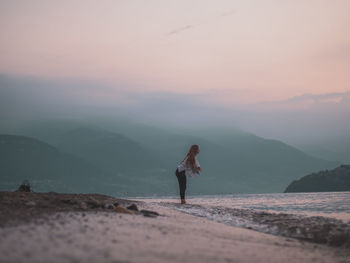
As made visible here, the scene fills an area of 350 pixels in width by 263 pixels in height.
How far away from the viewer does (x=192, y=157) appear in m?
18.8

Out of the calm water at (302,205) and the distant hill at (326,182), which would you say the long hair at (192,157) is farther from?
the distant hill at (326,182)

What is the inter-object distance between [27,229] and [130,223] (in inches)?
85.9

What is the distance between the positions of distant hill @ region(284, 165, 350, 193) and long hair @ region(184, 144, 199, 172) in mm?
125736

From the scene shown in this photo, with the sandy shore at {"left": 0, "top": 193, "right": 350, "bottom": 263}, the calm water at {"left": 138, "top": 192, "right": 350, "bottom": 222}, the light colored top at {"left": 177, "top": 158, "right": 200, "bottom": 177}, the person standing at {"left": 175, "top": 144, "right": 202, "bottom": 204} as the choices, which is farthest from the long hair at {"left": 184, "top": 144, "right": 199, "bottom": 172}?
the sandy shore at {"left": 0, "top": 193, "right": 350, "bottom": 263}

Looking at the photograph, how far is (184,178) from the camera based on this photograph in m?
19.0

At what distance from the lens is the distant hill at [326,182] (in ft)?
440

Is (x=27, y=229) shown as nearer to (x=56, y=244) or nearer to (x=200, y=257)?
(x=56, y=244)

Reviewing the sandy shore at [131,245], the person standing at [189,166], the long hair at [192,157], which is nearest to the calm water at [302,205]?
the person standing at [189,166]

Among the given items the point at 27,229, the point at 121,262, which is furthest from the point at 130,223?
the point at 121,262

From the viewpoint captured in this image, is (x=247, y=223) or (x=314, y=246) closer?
(x=314, y=246)

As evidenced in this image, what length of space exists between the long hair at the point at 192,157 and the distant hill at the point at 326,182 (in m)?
126

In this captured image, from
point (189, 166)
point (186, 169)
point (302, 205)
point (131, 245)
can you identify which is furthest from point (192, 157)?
point (131, 245)

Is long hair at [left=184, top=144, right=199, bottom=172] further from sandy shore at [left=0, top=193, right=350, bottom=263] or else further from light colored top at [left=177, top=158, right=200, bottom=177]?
sandy shore at [left=0, top=193, right=350, bottom=263]

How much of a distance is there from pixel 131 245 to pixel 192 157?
13444mm
